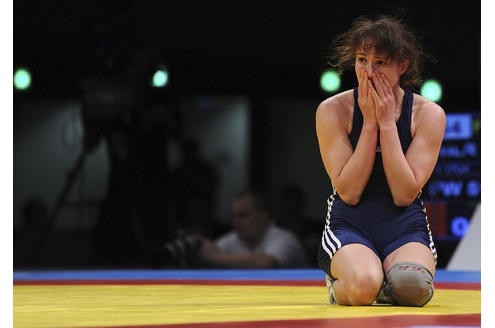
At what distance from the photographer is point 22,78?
34.6 ft

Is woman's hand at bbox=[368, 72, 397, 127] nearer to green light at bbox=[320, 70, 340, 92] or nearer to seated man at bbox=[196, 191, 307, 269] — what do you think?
seated man at bbox=[196, 191, 307, 269]

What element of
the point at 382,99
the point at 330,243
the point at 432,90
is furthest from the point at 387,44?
the point at 432,90

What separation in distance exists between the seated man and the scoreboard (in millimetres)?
1886

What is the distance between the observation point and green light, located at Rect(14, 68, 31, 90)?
10484 mm

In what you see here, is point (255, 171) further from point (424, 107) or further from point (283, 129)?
point (424, 107)

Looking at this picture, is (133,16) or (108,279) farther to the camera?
(133,16)

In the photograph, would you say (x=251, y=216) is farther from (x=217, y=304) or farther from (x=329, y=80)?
(x=217, y=304)

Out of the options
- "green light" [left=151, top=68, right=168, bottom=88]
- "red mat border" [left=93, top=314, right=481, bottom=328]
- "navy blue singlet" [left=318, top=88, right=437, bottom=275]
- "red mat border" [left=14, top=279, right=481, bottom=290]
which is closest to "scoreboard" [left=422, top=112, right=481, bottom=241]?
"green light" [left=151, top=68, right=168, bottom=88]

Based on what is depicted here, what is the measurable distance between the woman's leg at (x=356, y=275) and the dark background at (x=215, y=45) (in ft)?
15.7

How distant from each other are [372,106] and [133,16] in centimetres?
631

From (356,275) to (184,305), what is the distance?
1.85ft
